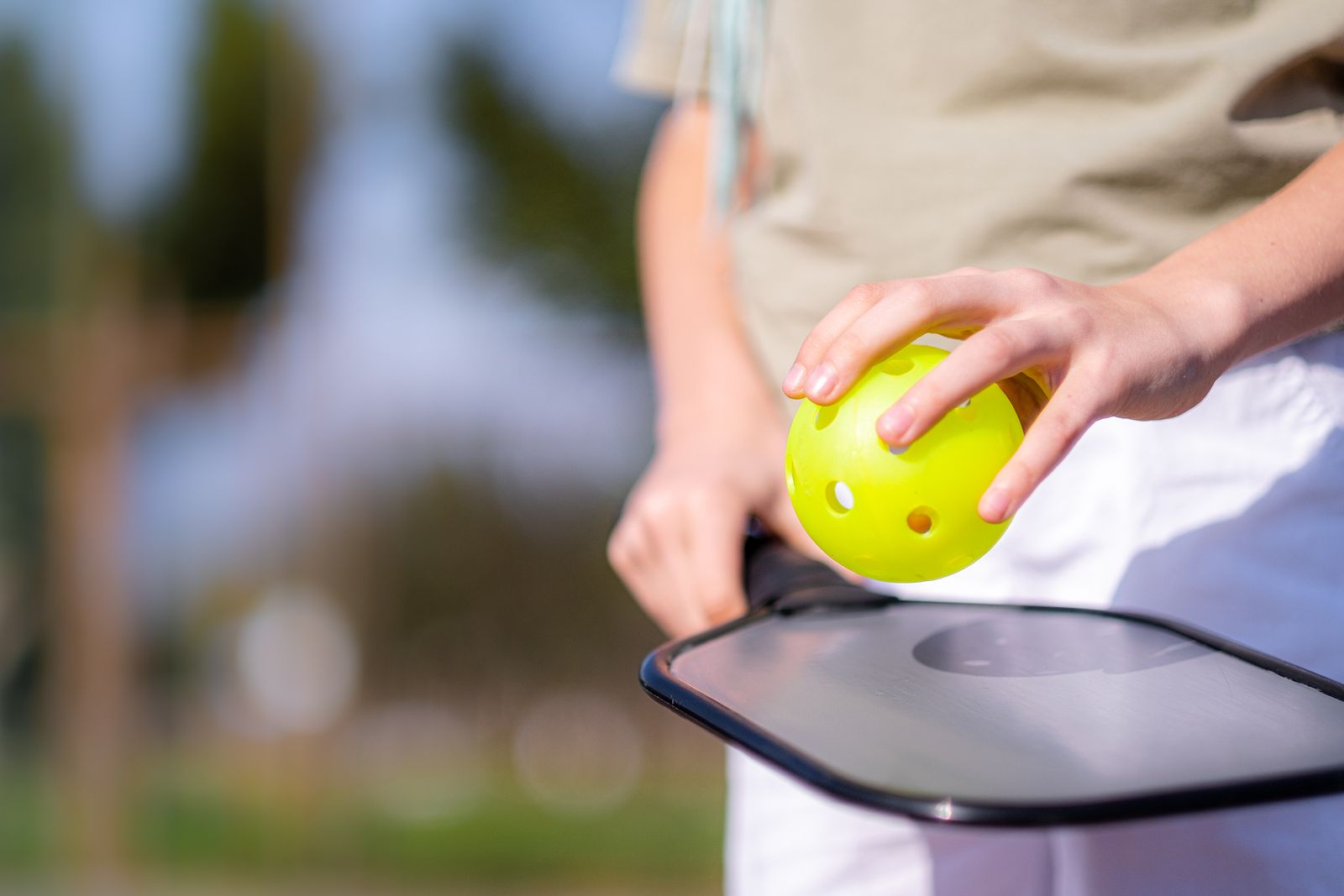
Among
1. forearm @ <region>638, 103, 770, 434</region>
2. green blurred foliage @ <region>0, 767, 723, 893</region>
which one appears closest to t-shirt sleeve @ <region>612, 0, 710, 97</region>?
forearm @ <region>638, 103, 770, 434</region>

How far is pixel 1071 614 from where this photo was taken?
2.78 ft

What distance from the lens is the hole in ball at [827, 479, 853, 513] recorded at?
0.70 m

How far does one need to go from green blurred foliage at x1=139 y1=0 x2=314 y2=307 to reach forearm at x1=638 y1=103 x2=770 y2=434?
4293mm

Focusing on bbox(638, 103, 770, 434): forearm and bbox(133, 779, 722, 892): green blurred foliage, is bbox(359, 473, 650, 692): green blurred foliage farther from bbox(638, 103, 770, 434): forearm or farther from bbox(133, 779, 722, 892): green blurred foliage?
bbox(638, 103, 770, 434): forearm

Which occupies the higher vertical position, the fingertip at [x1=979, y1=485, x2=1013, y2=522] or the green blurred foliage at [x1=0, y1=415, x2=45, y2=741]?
the fingertip at [x1=979, y1=485, x2=1013, y2=522]

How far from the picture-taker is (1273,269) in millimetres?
694

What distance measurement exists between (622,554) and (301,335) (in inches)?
168

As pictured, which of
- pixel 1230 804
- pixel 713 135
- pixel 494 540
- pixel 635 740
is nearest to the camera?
pixel 1230 804

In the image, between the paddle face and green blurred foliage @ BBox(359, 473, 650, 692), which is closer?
the paddle face

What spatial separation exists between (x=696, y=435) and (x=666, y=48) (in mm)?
484

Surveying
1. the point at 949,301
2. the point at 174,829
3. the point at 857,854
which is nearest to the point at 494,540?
the point at 174,829

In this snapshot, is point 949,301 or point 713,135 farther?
point 713,135

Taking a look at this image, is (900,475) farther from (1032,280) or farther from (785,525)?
(785,525)

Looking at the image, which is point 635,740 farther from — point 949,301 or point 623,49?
point 949,301
